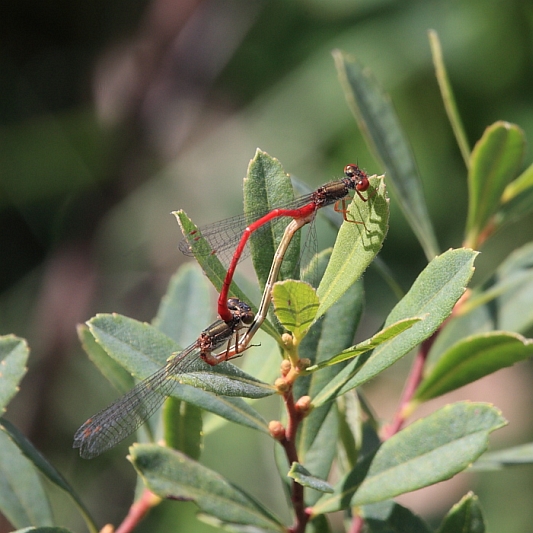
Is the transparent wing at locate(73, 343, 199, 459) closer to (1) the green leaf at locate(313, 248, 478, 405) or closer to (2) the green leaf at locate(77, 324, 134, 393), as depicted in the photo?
(2) the green leaf at locate(77, 324, 134, 393)

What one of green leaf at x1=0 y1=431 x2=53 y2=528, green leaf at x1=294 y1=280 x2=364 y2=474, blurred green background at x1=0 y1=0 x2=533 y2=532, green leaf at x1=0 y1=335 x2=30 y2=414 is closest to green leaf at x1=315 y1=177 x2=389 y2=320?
green leaf at x1=294 y1=280 x2=364 y2=474

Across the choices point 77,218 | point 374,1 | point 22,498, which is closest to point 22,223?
point 77,218

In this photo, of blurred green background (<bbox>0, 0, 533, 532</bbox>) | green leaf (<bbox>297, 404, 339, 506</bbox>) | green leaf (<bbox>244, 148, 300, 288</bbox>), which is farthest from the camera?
blurred green background (<bbox>0, 0, 533, 532</bbox>)

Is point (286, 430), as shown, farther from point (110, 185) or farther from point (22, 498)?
point (110, 185)

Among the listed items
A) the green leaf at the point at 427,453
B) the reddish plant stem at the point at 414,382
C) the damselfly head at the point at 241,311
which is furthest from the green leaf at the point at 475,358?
the damselfly head at the point at 241,311

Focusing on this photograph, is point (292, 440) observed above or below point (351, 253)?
below

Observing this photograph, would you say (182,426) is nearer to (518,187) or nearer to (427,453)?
(427,453)

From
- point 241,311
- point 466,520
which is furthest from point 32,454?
point 466,520
